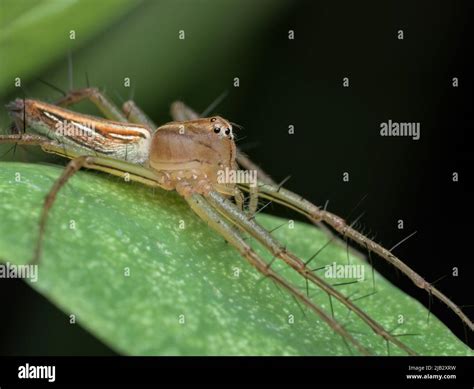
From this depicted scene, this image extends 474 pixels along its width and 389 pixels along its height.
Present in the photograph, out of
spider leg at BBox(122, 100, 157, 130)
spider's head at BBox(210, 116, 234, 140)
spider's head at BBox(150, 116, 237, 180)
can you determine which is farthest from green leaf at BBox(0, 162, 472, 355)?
spider leg at BBox(122, 100, 157, 130)

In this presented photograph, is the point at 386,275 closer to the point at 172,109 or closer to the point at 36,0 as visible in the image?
the point at 172,109

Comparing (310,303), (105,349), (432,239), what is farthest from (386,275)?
(105,349)

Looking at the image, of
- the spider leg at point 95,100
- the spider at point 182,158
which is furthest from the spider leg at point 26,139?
the spider leg at point 95,100

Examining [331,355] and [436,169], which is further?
[436,169]

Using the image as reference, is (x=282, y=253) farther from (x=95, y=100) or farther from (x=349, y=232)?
(x=95, y=100)

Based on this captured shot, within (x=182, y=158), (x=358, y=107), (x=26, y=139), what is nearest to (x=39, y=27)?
(x=26, y=139)

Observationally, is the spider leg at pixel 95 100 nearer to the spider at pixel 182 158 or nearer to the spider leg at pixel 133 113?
the spider leg at pixel 133 113
